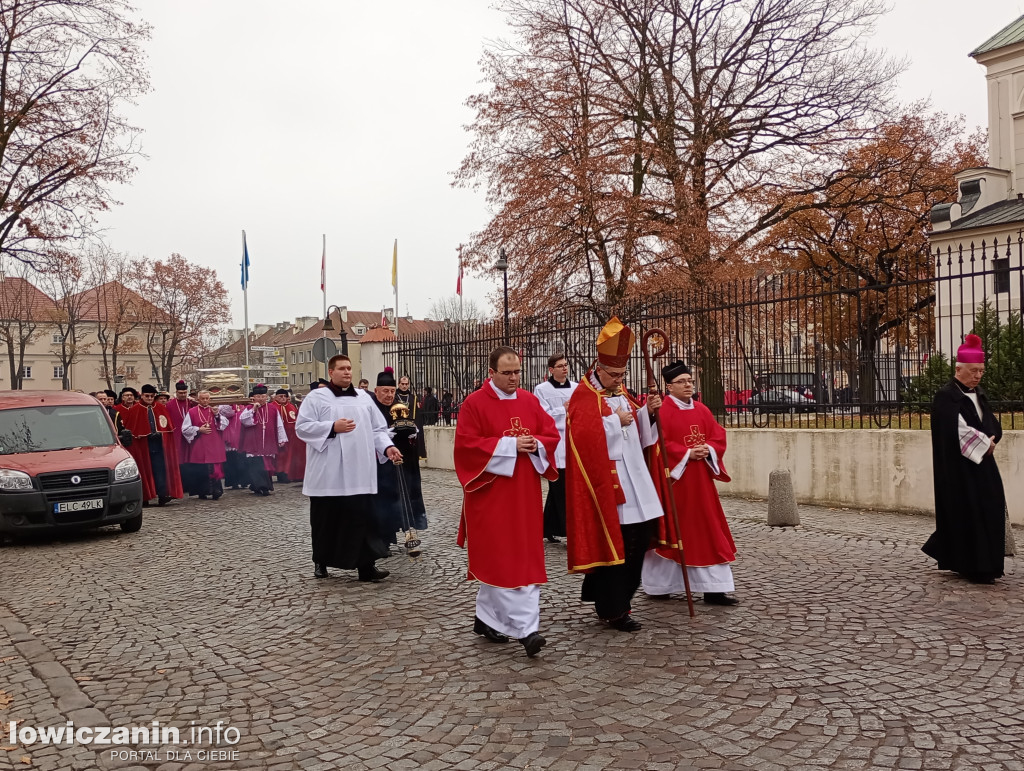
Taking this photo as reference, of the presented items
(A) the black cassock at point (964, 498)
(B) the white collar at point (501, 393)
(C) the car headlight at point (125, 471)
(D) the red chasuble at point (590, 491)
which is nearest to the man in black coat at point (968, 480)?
(A) the black cassock at point (964, 498)

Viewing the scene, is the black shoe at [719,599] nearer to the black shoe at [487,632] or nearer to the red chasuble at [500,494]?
the red chasuble at [500,494]

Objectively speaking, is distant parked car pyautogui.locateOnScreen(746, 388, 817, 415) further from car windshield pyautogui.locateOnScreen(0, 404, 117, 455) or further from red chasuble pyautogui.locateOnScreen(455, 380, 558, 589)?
car windshield pyautogui.locateOnScreen(0, 404, 117, 455)

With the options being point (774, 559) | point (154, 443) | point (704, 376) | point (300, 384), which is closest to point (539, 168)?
point (704, 376)

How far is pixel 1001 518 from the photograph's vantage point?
692 centimetres

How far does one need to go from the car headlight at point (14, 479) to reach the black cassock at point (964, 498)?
9745 millimetres

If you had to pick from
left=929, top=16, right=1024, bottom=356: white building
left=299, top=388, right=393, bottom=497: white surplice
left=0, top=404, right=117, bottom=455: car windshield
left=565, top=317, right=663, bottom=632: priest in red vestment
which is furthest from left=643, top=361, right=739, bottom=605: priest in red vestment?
left=929, top=16, right=1024, bottom=356: white building

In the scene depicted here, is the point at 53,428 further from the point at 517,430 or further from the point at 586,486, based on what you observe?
the point at 586,486

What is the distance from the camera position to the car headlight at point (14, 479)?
10055 millimetres

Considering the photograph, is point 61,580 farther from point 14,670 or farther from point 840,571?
point 840,571

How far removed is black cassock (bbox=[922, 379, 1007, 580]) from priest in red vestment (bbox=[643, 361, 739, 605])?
77.0 inches

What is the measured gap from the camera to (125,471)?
1091cm

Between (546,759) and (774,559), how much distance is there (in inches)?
192

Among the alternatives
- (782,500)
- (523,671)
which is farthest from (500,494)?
(782,500)

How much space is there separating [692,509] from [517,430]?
1653mm
